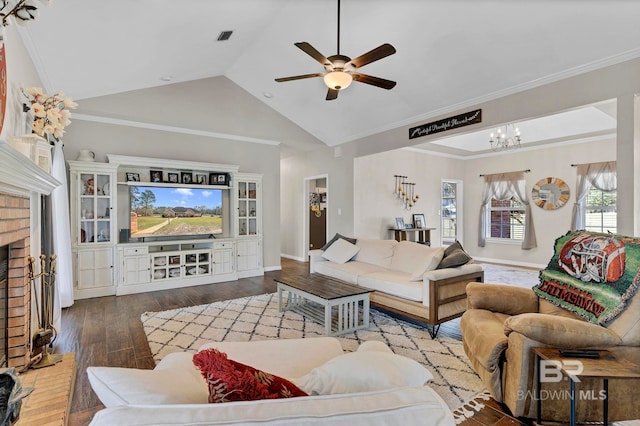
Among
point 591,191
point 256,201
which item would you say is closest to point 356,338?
point 256,201

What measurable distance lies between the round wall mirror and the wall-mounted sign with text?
385cm

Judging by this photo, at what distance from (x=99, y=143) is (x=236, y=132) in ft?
6.99

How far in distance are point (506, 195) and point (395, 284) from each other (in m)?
5.54

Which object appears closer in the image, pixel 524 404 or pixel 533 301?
pixel 524 404

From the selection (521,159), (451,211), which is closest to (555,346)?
(521,159)

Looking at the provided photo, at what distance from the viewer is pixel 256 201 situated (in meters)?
6.15

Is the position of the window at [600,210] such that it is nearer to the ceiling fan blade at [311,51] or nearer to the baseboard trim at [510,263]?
the baseboard trim at [510,263]

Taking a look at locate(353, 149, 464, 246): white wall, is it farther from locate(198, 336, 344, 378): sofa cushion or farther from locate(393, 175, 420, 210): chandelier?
locate(198, 336, 344, 378): sofa cushion

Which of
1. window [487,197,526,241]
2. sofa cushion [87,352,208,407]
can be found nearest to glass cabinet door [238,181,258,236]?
sofa cushion [87,352,208,407]

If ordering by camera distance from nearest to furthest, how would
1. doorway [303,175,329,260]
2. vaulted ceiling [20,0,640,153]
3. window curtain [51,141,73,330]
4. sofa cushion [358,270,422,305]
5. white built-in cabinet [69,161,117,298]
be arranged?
vaulted ceiling [20,0,640,153] < sofa cushion [358,270,422,305] < window curtain [51,141,73,330] < white built-in cabinet [69,161,117,298] < doorway [303,175,329,260]

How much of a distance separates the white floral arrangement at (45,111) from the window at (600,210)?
839cm

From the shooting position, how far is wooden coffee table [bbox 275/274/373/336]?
10.2 feet

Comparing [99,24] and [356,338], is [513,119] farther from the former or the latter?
[99,24]

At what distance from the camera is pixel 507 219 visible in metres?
7.50
